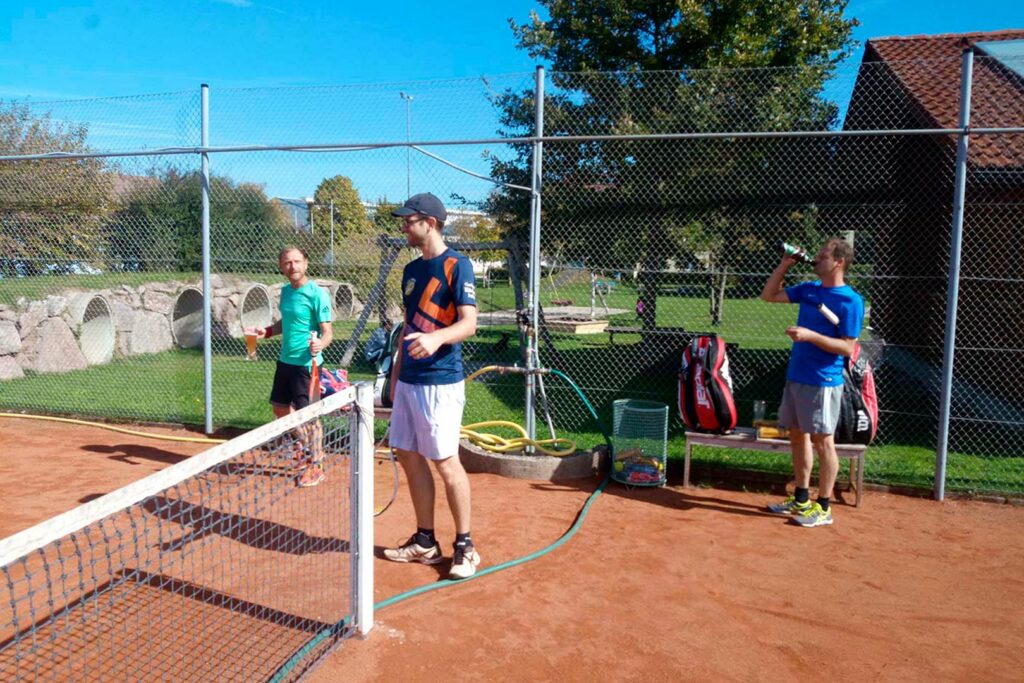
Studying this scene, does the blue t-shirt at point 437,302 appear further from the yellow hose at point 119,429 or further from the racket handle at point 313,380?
the yellow hose at point 119,429

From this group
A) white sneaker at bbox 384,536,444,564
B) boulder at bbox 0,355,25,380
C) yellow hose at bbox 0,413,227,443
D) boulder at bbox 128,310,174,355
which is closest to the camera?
white sneaker at bbox 384,536,444,564

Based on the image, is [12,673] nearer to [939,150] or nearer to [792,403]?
[792,403]

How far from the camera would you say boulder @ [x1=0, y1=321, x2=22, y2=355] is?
9.55 metres

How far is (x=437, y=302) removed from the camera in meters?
3.93

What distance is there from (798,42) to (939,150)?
3.82 m

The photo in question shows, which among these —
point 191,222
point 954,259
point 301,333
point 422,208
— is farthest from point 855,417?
point 191,222

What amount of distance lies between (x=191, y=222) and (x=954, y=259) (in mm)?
8133

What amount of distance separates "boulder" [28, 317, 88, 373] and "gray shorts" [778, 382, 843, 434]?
951cm

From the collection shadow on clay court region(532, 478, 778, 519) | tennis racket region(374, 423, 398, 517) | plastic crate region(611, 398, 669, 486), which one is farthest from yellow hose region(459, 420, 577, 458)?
tennis racket region(374, 423, 398, 517)

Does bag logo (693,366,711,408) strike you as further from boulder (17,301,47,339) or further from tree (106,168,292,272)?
boulder (17,301,47,339)

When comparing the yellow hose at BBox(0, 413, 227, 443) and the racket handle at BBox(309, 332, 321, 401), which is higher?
the racket handle at BBox(309, 332, 321, 401)

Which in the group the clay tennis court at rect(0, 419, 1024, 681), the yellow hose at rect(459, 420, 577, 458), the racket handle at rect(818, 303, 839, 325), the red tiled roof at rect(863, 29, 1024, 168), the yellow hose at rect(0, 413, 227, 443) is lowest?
the clay tennis court at rect(0, 419, 1024, 681)

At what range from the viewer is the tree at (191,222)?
794 cm

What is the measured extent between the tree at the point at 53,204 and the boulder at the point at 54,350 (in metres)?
1.34
